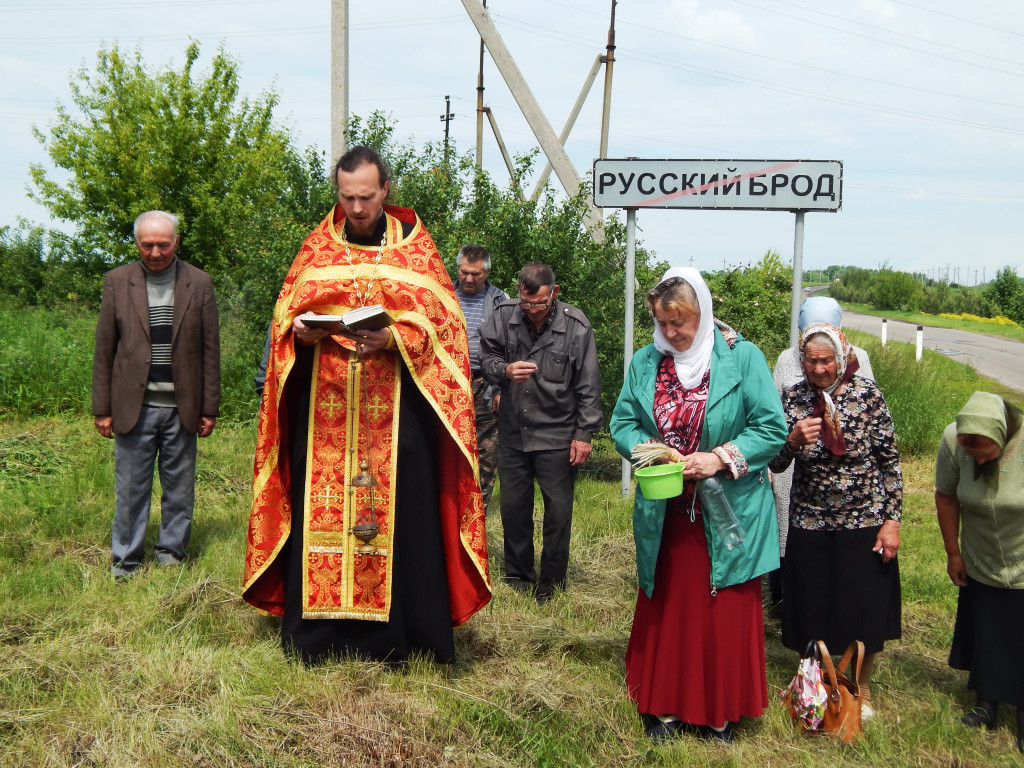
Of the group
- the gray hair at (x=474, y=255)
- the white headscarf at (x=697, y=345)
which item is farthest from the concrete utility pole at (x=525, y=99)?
the white headscarf at (x=697, y=345)

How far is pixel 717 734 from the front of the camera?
3.83 m

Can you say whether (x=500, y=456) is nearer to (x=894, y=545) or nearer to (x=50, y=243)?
(x=894, y=545)

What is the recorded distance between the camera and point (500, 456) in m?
5.68

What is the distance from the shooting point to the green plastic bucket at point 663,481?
11.2 feet

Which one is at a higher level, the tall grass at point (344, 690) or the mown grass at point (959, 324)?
the mown grass at point (959, 324)

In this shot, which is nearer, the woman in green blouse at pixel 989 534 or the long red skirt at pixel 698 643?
the long red skirt at pixel 698 643

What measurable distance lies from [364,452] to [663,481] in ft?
4.55

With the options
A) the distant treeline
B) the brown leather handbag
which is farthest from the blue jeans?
the distant treeline

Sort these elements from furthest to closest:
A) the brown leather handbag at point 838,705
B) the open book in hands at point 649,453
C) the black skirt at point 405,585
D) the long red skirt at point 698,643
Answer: the black skirt at point 405,585 < the brown leather handbag at point 838,705 < the long red skirt at point 698,643 < the open book in hands at point 649,453

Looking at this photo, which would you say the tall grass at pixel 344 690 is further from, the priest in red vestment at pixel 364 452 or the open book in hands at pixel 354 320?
the open book in hands at pixel 354 320

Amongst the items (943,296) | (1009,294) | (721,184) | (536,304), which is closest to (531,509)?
(536,304)

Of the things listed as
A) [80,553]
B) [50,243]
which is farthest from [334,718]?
[50,243]

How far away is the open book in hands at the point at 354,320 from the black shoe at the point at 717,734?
6.75 feet

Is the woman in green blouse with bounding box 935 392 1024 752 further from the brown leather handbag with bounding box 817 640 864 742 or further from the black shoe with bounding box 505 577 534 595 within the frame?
the black shoe with bounding box 505 577 534 595
